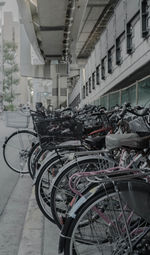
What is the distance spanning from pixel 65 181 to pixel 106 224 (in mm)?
639

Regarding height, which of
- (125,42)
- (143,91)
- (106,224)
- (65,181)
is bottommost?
(106,224)

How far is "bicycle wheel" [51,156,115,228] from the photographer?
99.7 inches

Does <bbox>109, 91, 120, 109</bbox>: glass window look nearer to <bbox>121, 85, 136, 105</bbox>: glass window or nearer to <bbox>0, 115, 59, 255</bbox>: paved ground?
<bbox>121, 85, 136, 105</bbox>: glass window

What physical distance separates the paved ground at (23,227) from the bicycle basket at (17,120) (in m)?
1.40

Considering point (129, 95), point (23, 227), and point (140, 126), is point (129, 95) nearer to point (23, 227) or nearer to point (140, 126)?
point (23, 227)

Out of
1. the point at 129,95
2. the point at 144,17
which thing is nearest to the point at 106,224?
the point at 129,95

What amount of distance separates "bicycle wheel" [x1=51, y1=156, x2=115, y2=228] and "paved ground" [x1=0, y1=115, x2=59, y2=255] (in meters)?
0.29

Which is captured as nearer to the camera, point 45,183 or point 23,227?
point 45,183

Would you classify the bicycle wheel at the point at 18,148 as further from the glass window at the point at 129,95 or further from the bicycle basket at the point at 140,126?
the bicycle basket at the point at 140,126

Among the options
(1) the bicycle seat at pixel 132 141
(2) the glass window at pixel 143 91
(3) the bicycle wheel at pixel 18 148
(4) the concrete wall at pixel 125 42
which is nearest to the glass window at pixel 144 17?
(4) the concrete wall at pixel 125 42

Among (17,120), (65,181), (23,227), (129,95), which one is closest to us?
(65,181)

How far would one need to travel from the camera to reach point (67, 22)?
1809 centimetres

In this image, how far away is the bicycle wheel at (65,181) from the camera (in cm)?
253

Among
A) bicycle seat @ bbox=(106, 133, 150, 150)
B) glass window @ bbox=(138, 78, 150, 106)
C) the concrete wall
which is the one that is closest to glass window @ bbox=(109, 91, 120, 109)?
the concrete wall
